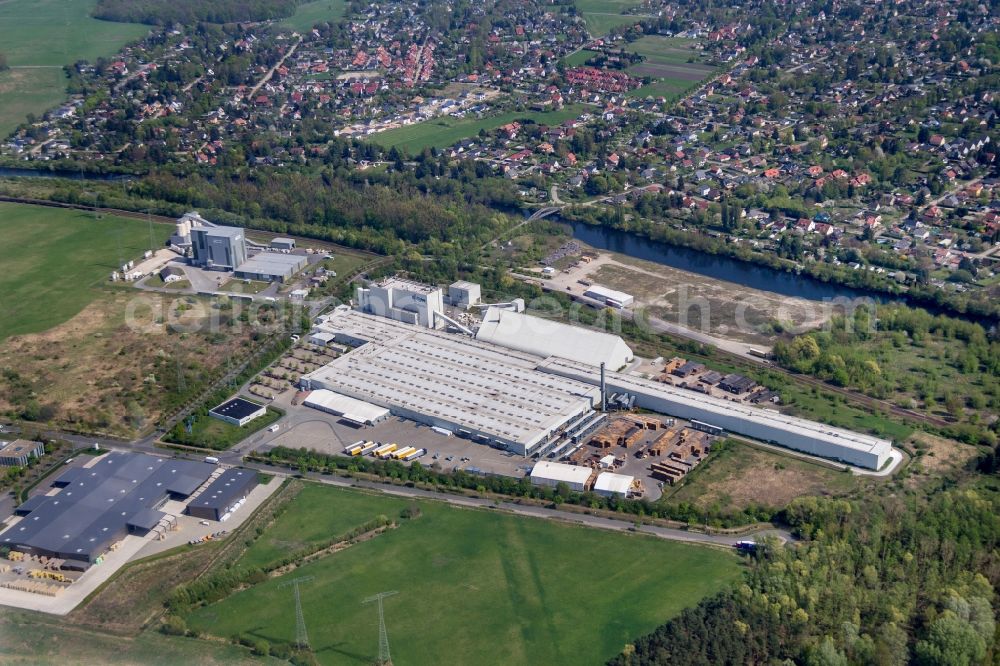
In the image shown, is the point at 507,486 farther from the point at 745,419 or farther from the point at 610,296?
the point at 610,296

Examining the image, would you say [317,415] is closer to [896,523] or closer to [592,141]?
[896,523]

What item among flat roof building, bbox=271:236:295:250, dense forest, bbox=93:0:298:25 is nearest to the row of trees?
flat roof building, bbox=271:236:295:250

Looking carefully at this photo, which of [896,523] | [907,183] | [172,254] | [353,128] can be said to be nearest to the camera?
[896,523]

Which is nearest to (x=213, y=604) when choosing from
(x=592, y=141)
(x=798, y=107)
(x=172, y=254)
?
(x=172, y=254)

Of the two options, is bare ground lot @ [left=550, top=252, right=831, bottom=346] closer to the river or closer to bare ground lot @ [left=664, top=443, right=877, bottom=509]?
the river

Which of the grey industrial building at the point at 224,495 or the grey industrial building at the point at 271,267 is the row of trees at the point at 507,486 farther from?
the grey industrial building at the point at 271,267

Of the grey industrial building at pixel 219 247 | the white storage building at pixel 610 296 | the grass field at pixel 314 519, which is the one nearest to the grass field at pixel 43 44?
the grey industrial building at pixel 219 247
